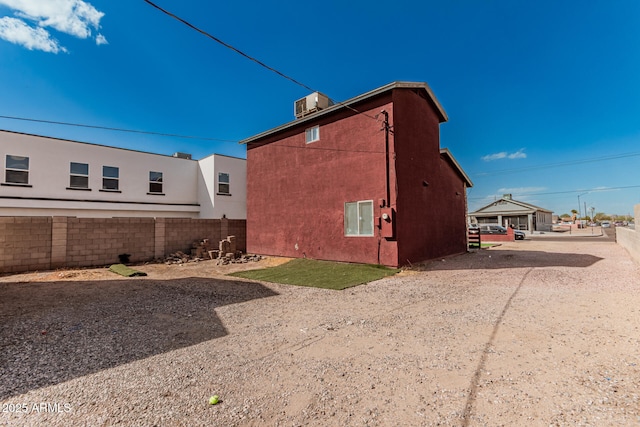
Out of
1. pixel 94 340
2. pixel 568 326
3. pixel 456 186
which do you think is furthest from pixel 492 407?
pixel 456 186

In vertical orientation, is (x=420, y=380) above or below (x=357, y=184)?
below

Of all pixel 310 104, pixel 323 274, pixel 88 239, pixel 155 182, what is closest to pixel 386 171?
pixel 323 274

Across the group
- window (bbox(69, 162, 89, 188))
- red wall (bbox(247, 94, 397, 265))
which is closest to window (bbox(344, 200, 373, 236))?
red wall (bbox(247, 94, 397, 265))

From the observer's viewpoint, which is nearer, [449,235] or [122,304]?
[122,304]

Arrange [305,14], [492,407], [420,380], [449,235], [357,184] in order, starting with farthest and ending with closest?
[449,235], [357,184], [305,14], [420,380], [492,407]

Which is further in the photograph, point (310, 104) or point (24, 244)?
point (310, 104)

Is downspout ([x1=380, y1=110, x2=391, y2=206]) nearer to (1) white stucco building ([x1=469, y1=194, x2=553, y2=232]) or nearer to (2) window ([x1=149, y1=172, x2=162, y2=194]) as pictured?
(2) window ([x1=149, y1=172, x2=162, y2=194])

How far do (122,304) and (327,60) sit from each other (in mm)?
11603

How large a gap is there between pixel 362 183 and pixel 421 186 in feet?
8.59

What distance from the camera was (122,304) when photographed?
6.10m

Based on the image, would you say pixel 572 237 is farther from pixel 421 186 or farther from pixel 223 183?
pixel 223 183

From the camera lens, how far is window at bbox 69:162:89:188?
15344 millimetres

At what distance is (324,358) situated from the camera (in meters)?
3.56

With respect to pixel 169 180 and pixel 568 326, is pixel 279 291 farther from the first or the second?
pixel 169 180
